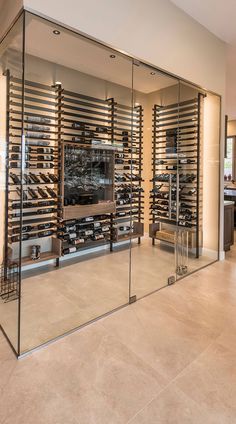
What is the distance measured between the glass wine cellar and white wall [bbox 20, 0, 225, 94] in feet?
0.44

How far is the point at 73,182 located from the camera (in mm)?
4223

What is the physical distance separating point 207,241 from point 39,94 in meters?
3.54

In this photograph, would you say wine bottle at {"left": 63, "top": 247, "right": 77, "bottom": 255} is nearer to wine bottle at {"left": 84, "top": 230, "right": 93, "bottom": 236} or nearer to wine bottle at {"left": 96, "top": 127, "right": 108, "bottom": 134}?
wine bottle at {"left": 84, "top": 230, "right": 93, "bottom": 236}

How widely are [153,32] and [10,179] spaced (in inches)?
93.8

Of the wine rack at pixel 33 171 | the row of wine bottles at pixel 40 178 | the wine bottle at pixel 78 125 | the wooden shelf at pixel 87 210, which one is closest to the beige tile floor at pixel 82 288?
the wine rack at pixel 33 171

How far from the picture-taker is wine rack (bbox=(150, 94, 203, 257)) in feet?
15.2

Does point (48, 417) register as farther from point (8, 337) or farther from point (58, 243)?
point (58, 243)

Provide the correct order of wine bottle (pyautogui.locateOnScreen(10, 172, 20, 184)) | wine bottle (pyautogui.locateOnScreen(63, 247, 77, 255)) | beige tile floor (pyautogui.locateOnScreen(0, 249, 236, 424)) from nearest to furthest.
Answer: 1. beige tile floor (pyautogui.locateOnScreen(0, 249, 236, 424))
2. wine bottle (pyautogui.locateOnScreen(10, 172, 20, 184))
3. wine bottle (pyautogui.locateOnScreen(63, 247, 77, 255))

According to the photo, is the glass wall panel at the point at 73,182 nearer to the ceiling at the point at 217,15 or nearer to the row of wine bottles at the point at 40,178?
the row of wine bottles at the point at 40,178

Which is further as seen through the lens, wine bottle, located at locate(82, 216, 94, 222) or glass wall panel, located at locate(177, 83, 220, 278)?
glass wall panel, located at locate(177, 83, 220, 278)

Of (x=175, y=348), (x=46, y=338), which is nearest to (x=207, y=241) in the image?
(x=175, y=348)

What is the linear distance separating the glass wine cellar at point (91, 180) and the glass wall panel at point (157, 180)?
2cm

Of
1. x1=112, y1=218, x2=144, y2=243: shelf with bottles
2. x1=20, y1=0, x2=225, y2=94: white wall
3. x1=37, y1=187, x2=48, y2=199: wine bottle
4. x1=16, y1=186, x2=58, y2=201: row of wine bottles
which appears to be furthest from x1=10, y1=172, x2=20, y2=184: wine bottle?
x1=112, y1=218, x2=144, y2=243: shelf with bottles

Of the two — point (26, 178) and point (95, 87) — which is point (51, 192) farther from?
point (95, 87)
